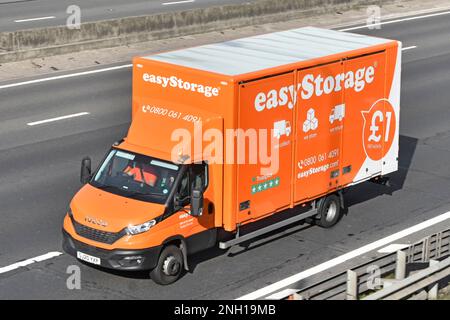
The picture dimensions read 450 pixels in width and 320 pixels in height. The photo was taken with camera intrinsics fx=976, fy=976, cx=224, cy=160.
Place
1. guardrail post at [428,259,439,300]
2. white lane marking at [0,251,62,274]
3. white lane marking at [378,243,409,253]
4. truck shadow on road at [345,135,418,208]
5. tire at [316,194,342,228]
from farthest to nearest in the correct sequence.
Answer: truck shadow on road at [345,135,418,208], tire at [316,194,342,228], white lane marking at [378,243,409,253], white lane marking at [0,251,62,274], guardrail post at [428,259,439,300]

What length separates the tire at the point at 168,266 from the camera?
15.8m

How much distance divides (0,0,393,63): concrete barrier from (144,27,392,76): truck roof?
13367 mm

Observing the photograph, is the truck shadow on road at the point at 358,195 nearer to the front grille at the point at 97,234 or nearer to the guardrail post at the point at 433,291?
the front grille at the point at 97,234

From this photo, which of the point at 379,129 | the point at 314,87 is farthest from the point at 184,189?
the point at 379,129

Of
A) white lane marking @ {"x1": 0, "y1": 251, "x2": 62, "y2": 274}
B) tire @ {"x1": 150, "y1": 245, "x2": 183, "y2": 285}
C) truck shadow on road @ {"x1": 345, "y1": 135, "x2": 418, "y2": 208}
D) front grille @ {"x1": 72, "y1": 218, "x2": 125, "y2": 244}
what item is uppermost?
front grille @ {"x1": 72, "y1": 218, "x2": 125, "y2": 244}

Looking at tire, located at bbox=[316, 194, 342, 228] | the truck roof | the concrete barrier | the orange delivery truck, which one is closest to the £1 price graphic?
the orange delivery truck

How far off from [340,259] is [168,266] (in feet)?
11.1

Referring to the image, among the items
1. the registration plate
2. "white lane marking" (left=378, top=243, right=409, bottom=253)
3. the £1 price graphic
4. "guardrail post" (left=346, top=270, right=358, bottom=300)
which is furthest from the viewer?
the £1 price graphic

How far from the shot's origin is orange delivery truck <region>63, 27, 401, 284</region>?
1570 cm

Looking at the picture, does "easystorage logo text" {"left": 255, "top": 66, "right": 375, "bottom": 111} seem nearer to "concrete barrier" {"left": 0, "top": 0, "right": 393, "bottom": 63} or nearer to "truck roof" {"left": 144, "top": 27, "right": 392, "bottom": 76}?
"truck roof" {"left": 144, "top": 27, "right": 392, "bottom": 76}

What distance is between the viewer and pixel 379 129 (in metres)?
19.2

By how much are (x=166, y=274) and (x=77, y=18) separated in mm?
21050

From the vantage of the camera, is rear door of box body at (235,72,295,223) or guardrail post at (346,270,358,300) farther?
rear door of box body at (235,72,295,223)
